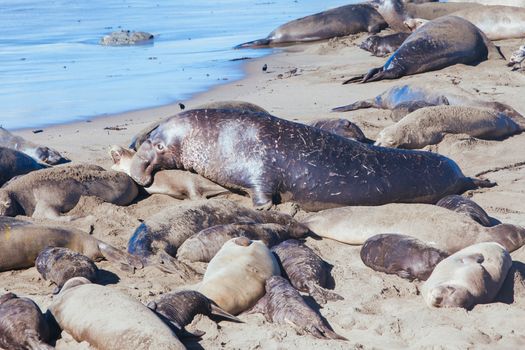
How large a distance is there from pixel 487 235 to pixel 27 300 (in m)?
2.70

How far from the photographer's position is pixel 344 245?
600cm

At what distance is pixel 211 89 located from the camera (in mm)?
12148

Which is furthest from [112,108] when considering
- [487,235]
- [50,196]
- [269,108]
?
[487,235]

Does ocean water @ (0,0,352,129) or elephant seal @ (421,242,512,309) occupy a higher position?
elephant seal @ (421,242,512,309)

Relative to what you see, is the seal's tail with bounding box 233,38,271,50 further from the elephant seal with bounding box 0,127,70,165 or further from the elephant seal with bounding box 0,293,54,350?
the elephant seal with bounding box 0,293,54,350

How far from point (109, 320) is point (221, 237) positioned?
65.8 inches

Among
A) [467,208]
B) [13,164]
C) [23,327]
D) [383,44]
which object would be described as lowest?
[383,44]

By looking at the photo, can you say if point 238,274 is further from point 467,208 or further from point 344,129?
point 344,129

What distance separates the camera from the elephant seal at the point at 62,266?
511 cm

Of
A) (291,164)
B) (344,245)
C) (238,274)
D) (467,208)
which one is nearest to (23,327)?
(238,274)

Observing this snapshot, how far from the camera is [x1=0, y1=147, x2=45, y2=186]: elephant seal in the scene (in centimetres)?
777

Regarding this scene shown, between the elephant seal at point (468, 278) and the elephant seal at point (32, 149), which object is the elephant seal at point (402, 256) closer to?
the elephant seal at point (468, 278)

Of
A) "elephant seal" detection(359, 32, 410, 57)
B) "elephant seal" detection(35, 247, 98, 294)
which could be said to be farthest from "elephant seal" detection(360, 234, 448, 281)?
"elephant seal" detection(359, 32, 410, 57)

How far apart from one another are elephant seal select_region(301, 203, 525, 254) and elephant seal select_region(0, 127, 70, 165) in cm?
299
